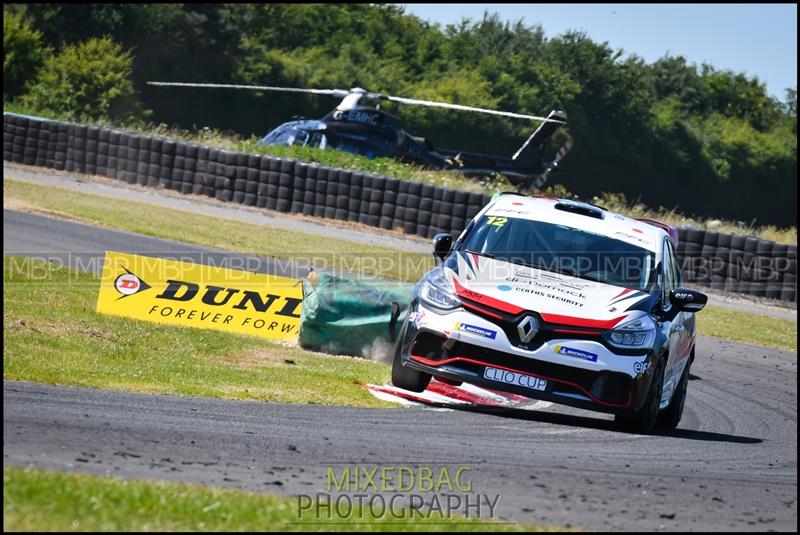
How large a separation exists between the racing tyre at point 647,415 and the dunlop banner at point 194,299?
15.0ft

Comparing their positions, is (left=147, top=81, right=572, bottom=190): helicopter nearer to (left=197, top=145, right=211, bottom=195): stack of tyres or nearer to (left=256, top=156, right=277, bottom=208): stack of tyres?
(left=197, top=145, right=211, bottom=195): stack of tyres

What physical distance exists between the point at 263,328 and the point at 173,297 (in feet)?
3.42

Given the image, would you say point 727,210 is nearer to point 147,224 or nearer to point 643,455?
point 147,224

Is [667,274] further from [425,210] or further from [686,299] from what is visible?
[425,210]

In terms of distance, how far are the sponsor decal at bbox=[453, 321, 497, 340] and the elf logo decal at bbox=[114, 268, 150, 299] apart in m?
5.02

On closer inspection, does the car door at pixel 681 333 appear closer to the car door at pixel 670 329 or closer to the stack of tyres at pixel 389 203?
the car door at pixel 670 329

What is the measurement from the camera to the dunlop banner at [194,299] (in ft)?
41.5

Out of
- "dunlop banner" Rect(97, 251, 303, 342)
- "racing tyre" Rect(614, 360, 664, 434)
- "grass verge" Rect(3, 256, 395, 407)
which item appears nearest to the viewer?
"racing tyre" Rect(614, 360, 664, 434)

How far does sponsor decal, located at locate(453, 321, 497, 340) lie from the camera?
8734mm

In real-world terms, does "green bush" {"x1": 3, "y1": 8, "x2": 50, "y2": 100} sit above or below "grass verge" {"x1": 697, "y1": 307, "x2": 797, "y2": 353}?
above

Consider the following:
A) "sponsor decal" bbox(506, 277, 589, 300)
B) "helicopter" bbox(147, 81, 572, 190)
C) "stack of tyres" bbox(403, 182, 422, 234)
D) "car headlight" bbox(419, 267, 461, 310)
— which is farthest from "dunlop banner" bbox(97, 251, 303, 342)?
"helicopter" bbox(147, 81, 572, 190)

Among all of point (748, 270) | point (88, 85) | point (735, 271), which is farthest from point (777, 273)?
point (88, 85)

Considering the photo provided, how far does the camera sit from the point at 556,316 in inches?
344

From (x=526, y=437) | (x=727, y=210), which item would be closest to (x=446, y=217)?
(x=526, y=437)
